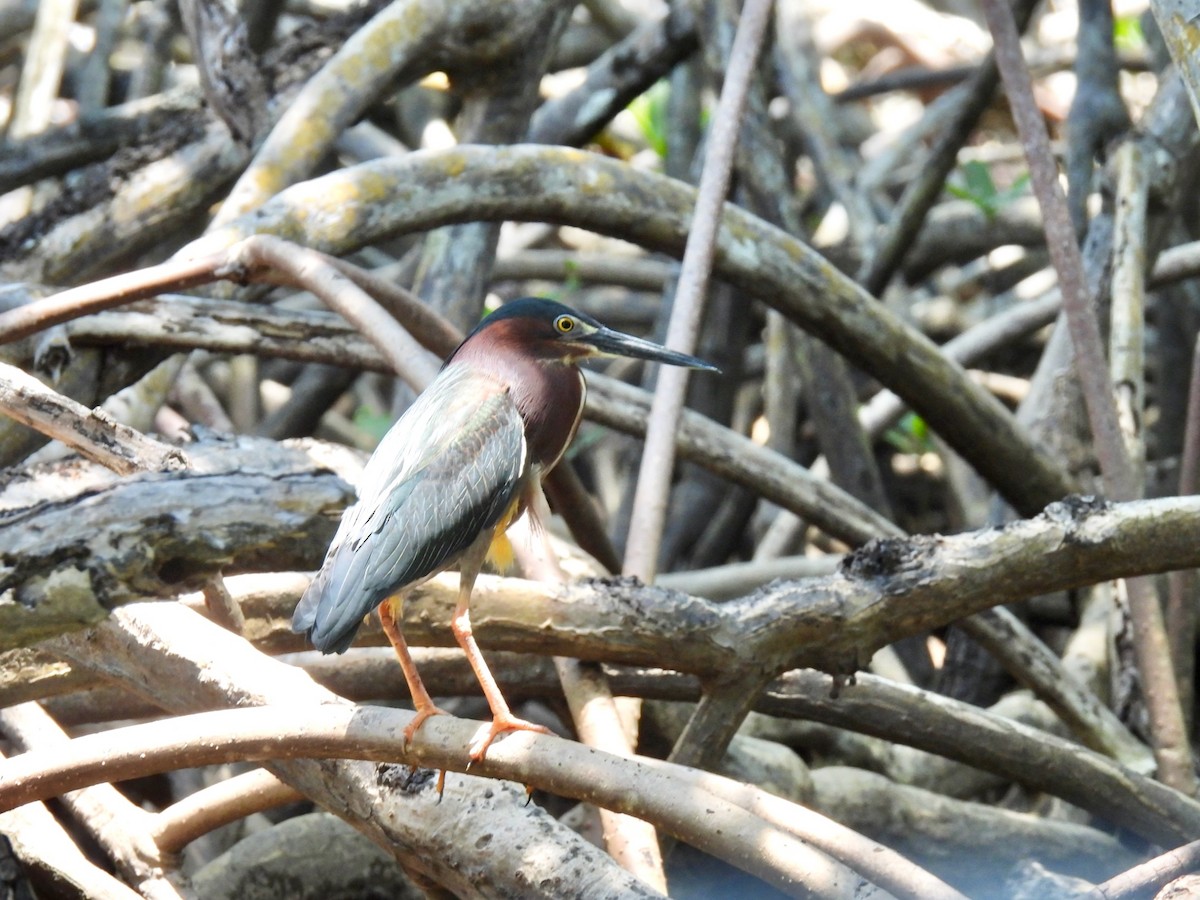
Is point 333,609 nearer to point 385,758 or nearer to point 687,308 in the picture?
point 385,758

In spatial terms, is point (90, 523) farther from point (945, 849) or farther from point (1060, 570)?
point (945, 849)

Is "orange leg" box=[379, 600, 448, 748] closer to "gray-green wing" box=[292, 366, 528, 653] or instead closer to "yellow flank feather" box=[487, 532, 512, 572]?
"gray-green wing" box=[292, 366, 528, 653]

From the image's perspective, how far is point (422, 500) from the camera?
6.37 feet

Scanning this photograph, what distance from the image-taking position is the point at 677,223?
3555 millimetres

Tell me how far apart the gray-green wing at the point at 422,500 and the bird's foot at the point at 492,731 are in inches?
8.4

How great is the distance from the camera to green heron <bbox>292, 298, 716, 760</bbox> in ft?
6.02

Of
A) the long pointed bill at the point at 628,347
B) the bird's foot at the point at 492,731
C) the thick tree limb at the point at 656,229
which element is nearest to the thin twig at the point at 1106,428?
the thick tree limb at the point at 656,229

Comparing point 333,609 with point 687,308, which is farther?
point 687,308

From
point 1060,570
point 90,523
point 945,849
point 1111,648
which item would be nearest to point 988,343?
point 1111,648

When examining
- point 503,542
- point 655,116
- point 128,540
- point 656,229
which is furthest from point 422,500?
point 655,116

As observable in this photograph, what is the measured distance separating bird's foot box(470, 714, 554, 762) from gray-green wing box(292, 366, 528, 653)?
21 centimetres

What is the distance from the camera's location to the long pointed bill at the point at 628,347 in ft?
7.27

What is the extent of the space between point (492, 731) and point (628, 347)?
2.42ft

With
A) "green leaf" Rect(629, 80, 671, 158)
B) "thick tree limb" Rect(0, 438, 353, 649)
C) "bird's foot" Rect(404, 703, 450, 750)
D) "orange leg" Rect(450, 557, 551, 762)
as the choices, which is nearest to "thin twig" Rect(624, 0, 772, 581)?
"orange leg" Rect(450, 557, 551, 762)
